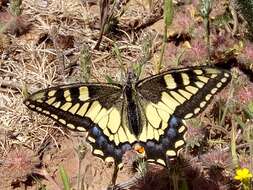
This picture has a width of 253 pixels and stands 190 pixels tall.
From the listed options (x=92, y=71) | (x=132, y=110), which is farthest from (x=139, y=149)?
(x=92, y=71)

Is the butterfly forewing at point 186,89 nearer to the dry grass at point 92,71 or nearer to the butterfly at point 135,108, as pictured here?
the butterfly at point 135,108

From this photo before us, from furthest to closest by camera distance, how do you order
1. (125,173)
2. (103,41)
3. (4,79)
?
(103,41), (4,79), (125,173)

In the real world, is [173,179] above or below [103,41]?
below

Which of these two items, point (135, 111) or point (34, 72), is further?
point (34, 72)

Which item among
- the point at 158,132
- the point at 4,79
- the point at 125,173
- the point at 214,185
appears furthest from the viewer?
the point at 4,79

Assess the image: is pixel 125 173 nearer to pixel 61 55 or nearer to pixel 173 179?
pixel 173 179

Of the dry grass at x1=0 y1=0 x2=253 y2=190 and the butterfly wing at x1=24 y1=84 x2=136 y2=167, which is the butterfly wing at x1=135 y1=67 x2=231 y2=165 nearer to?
the butterfly wing at x1=24 y1=84 x2=136 y2=167

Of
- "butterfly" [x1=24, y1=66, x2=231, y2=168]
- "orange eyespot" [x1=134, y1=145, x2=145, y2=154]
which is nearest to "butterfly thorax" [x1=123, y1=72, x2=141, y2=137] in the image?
"butterfly" [x1=24, y1=66, x2=231, y2=168]

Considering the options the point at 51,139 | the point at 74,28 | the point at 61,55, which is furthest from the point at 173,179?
the point at 74,28

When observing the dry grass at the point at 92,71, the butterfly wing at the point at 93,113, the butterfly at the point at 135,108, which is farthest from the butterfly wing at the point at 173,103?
the dry grass at the point at 92,71
